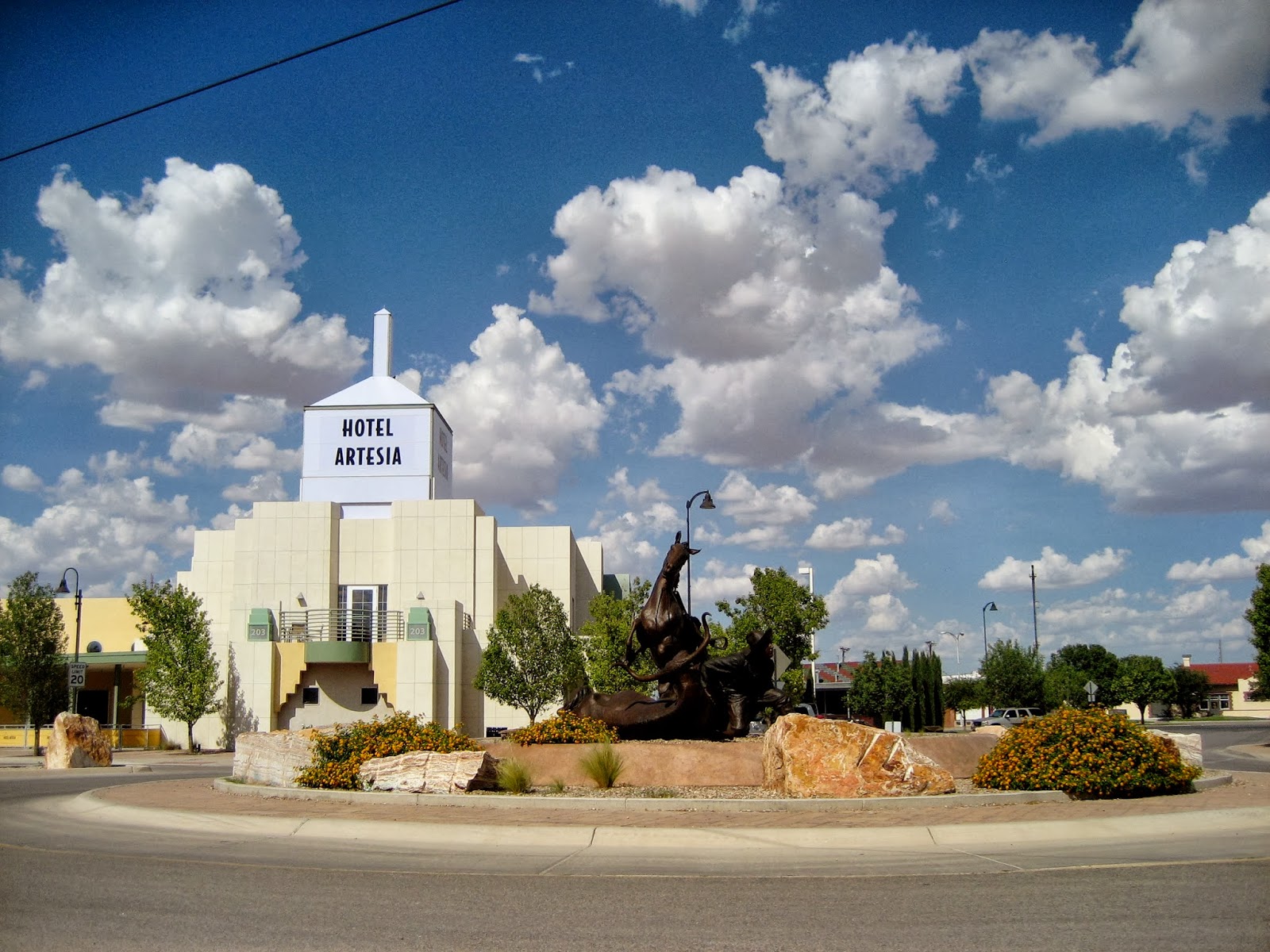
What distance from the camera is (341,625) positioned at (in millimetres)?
50812

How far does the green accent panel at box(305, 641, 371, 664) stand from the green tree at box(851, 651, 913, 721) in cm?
2426

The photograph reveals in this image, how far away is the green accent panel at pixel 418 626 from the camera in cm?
4750

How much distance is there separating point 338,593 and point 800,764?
38.7 m

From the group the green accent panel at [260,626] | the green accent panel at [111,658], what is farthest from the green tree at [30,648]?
the green accent panel at [260,626]

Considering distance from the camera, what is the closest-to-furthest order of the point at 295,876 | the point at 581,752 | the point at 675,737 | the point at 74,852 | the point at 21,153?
1. the point at 295,876
2. the point at 74,852
3. the point at 21,153
4. the point at 581,752
5. the point at 675,737

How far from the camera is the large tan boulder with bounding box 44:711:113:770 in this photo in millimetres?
29797

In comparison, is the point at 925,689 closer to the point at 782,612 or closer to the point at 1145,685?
the point at 782,612

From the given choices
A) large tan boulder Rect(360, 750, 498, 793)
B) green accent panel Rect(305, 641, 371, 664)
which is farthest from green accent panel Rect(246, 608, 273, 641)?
large tan boulder Rect(360, 750, 498, 793)

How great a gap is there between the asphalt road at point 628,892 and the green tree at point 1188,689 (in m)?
86.8

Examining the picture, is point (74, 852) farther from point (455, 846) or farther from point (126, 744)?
point (126, 744)

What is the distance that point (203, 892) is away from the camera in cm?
963

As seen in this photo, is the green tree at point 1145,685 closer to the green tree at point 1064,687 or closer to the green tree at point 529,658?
the green tree at point 1064,687

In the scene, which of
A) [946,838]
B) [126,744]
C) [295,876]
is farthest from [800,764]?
[126,744]

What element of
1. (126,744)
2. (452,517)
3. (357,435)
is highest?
(357,435)
